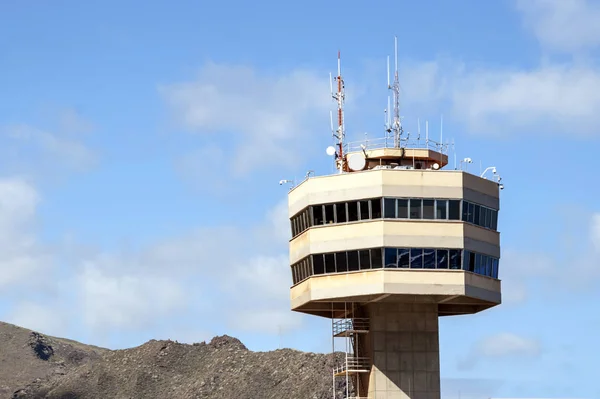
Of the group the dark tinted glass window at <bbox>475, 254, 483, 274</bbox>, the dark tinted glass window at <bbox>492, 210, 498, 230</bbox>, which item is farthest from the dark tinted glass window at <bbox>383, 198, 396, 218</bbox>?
the dark tinted glass window at <bbox>492, 210, 498, 230</bbox>

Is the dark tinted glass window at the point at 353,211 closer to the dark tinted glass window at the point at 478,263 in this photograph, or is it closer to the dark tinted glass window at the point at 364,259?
the dark tinted glass window at the point at 364,259

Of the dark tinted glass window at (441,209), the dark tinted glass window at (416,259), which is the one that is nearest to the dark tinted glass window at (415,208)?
the dark tinted glass window at (441,209)

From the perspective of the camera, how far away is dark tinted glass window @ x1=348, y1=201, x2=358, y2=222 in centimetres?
8444

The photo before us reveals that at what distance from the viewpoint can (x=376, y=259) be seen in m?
83.0

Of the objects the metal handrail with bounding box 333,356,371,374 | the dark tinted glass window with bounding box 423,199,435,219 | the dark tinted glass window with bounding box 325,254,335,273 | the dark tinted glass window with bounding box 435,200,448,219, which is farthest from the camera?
the metal handrail with bounding box 333,356,371,374

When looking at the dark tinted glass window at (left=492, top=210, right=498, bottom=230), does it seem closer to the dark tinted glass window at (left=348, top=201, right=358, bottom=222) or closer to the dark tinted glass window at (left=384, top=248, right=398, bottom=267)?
the dark tinted glass window at (left=384, top=248, right=398, bottom=267)

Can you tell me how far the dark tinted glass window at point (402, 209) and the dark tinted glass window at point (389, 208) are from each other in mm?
431

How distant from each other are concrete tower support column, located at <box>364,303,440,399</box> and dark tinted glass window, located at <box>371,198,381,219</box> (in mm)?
7033

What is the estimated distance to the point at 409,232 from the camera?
274ft

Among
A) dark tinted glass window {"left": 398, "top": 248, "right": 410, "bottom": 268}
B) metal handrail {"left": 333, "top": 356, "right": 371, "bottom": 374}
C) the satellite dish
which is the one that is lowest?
metal handrail {"left": 333, "top": 356, "right": 371, "bottom": 374}

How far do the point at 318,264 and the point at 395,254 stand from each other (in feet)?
19.6

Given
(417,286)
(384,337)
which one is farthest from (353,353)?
(417,286)

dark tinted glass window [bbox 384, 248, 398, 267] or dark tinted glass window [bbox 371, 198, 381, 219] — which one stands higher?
dark tinted glass window [bbox 371, 198, 381, 219]

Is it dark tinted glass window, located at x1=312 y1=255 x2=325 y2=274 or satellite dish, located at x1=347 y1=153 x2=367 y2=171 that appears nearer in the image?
dark tinted glass window, located at x1=312 y1=255 x2=325 y2=274
